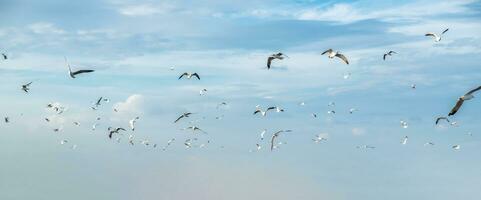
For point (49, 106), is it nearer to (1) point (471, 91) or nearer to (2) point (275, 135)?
(2) point (275, 135)

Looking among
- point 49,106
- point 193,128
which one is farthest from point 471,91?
point 49,106

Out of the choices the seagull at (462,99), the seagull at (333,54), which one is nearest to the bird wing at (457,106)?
the seagull at (462,99)

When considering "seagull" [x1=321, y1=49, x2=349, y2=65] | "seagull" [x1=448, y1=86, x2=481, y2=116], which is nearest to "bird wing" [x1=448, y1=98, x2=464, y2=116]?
"seagull" [x1=448, y1=86, x2=481, y2=116]

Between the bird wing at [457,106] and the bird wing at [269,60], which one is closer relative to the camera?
the bird wing at [457,106]

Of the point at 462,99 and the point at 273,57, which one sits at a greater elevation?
the point at 273,57

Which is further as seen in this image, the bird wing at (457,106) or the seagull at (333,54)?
the seagull at (333,54)

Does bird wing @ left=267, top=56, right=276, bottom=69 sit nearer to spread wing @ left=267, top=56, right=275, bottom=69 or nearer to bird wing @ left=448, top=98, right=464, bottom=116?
spread wing @ left=267, top=56, right=275, bottom=69

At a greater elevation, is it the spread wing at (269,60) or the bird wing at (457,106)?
the spread wing at (269,60)

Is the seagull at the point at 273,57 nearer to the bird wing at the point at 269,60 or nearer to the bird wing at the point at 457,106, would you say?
the bird wing at the point at 269,60

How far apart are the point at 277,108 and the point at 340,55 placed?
23.3m

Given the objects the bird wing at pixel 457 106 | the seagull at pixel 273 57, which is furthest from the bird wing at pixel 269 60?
the bird wing at pixel 457 106

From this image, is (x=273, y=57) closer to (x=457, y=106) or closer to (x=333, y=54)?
(x=333, y=54)

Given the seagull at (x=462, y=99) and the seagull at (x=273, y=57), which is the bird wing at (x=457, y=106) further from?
the seagull at (x=273, y=57)

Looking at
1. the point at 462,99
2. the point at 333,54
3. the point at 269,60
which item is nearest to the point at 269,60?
the point at 269,60
